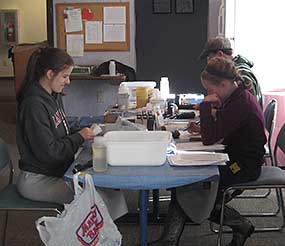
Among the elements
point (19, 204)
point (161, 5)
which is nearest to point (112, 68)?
point (161, 5)

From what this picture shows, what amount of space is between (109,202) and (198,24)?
3.11m

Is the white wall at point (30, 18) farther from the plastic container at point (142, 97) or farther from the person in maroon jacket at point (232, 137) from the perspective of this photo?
the person in maroon jacket at point (232, 137)

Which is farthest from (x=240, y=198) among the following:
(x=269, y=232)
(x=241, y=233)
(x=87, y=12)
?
(x=87, y=12)

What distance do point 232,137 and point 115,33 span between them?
2655 mm

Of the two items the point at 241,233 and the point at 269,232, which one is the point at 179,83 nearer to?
the point at 269,232

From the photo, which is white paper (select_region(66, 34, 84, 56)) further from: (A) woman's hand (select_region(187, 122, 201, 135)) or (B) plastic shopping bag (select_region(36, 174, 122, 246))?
(B) plastic shopping bag (select_region(36, 174, 122, 246))

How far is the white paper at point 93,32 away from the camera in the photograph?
503 cm

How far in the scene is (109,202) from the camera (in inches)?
92.6

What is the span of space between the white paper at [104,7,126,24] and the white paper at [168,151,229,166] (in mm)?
2963

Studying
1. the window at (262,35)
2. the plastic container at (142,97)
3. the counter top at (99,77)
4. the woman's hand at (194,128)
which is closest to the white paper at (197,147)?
the woman's hand at (194,128)

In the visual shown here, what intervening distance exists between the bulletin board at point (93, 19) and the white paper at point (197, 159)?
9.63 feet

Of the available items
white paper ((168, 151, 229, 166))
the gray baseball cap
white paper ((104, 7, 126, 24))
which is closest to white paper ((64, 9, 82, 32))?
white paper ((104, 7, 126, 24))

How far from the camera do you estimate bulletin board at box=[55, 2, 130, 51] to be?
5.00 metres

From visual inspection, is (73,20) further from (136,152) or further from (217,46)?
(136,152)
